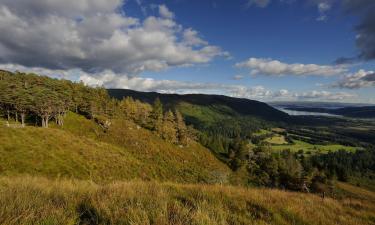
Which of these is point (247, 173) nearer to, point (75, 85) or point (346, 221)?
point (75, 85)

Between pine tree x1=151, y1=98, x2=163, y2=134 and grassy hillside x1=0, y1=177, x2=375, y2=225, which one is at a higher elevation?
grassy hillside x1=0, y1=177, x2=375, y2=225

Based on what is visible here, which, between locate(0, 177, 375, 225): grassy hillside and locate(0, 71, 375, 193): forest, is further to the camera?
locate(0, 71, 375, 193): forest

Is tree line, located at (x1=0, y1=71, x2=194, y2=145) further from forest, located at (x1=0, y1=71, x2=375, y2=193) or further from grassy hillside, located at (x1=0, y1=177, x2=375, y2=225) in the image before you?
grassy hillside, located at (x1=0, y1=177, x2=375, y2=225)

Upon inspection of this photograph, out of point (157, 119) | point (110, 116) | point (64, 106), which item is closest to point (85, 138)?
point (64, 106)

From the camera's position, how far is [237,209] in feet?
19.2

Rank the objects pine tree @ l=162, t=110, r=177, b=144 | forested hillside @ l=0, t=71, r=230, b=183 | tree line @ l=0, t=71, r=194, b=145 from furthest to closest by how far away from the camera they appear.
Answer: pine tree @ l=162, t=110, r=177, b=144, tree line @ l=0, t=71, r=194, b=145, forested hillside @ l=0, t=71, r=230, b=183

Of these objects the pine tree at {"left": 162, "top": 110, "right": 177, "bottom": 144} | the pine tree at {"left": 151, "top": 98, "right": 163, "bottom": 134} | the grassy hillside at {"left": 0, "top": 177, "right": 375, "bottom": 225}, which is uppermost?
the grassy hillside at {"left": 0, "top": 177, "right": 375, "bottom": 225}

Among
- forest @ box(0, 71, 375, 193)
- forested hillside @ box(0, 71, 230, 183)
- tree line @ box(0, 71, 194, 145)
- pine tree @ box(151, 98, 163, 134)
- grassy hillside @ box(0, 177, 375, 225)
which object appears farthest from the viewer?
pine tree @ box(151, 98, 163, 134)

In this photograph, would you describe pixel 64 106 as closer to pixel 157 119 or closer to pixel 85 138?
pixel 85 138

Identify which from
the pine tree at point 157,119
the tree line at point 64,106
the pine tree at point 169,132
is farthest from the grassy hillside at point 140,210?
the pine tree at point 157,119

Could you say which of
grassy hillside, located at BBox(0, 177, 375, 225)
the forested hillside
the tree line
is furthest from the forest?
grassy hillside, located at BBox(0, 177, 375, 225)

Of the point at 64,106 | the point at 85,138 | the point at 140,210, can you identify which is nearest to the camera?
the point at 140,210

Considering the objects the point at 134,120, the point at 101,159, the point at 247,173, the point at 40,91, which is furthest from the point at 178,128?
the point at 101,159

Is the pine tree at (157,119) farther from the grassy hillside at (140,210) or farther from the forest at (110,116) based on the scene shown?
the grassy hillside at (140,210)
